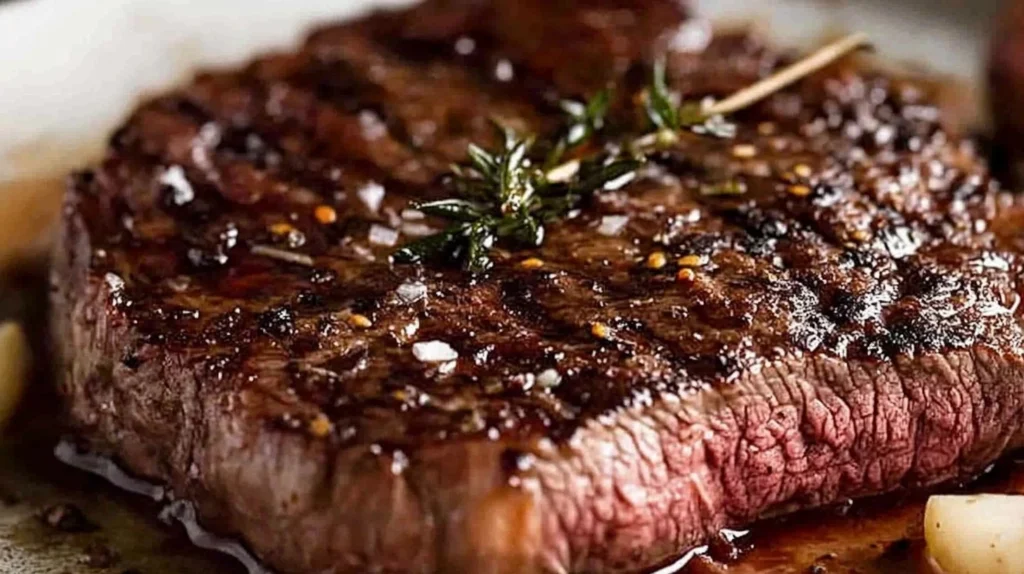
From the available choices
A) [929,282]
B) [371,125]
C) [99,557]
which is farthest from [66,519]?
[929,282]

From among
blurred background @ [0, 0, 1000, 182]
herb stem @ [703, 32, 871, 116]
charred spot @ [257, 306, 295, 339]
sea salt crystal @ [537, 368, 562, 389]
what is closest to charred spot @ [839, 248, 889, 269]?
herb stem @ [703, 32, 871, 116]

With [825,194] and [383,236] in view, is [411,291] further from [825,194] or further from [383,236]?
[825,194]

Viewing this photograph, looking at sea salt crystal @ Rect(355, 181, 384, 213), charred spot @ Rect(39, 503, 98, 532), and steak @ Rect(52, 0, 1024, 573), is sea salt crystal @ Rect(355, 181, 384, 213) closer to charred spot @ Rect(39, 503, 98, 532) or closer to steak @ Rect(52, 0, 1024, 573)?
steak @ Rect(52, 0, 1024, 573)

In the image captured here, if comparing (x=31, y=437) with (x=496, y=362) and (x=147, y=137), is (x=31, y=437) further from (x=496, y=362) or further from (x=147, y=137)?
(x=496, y=362)

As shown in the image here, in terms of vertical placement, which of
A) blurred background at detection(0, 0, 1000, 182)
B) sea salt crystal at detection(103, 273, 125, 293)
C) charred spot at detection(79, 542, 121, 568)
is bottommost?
charred spot at detection(79, 542, 121, 568)

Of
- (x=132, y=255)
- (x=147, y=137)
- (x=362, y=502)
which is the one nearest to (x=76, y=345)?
(x=132, y=255)

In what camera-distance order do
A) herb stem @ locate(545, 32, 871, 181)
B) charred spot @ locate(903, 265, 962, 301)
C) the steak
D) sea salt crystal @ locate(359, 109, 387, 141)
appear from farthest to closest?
sea salt crystal @ locate(359, 109, 387, 141) < herb stem @ locate(545, 32, 871, 181) < charred spot @ locate(903, 265, 962, 301) < the steak

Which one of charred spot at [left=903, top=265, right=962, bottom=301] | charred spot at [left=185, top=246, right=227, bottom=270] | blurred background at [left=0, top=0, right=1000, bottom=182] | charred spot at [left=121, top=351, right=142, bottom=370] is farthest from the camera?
blurred background at [left=0, top=0, right=1000, bottom=182]
